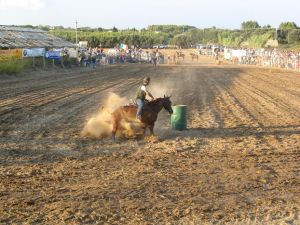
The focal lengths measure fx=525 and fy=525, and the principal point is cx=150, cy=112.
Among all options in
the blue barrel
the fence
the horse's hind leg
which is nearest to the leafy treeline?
the fence

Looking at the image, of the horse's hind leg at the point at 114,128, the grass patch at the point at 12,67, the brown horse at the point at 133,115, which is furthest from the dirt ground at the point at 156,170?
the grass patch at the point at 12,67

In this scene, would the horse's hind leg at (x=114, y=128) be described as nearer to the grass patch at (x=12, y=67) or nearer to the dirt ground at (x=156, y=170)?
the dirt ground at (x=156, y=170)

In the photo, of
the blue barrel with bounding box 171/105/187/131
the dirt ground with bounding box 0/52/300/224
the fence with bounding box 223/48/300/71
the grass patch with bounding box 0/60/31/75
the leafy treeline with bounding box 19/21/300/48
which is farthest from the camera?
the leafy treeline with bounding box 19/21/300/48

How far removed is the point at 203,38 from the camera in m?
169

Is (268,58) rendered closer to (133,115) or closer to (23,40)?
(23,40)

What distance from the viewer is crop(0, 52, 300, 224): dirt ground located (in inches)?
321

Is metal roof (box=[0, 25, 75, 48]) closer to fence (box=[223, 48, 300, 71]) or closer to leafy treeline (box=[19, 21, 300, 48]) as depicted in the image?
fence (box=[223, 48, 300, 71])

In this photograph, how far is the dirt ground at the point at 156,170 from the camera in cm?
816

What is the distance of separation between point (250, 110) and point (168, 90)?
844 cm

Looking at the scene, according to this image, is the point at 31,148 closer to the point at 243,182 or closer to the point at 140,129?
the point at 140,129

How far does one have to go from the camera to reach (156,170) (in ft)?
35.6

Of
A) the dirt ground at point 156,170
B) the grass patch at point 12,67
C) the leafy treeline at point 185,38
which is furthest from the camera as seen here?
the leafy treeline at point 185,38

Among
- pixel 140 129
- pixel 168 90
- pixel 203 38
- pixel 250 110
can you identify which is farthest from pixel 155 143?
pixel 203 38

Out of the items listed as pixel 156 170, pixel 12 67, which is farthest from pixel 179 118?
pixel 12 67
